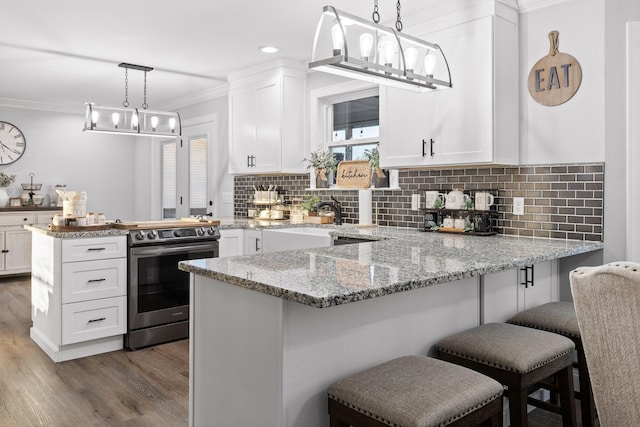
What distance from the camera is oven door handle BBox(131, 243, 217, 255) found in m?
3.78

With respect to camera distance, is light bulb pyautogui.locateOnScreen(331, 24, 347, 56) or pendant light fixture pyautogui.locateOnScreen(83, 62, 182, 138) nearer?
light bulb pyautogui.locateOnScreen(331, 24, 347, 56)

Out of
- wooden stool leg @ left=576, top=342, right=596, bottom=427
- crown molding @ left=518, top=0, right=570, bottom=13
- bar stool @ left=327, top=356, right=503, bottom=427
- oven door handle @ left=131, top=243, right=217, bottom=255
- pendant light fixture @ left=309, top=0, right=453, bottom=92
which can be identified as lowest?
wooden stool leg @ left=576, top=342, right=596, bottom=427

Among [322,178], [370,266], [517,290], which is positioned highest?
[322,178]

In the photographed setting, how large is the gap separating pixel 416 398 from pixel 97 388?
2.35m

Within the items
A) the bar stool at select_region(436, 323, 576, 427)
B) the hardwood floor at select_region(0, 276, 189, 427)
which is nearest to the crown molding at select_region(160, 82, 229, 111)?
the hardwood floor at select_region(0, 276, 189, 427)

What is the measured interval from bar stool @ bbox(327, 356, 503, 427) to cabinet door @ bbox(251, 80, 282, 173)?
3402mm

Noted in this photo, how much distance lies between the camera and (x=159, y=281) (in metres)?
3.92

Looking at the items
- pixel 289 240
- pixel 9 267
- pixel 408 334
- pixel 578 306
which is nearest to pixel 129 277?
pixel 289 240

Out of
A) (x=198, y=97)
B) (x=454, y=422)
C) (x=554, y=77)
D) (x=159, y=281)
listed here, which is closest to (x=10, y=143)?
(x=198, y=97)

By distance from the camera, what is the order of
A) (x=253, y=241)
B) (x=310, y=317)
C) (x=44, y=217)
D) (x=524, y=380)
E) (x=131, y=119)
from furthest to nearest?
(x=44, y=217)
(x=131, y=119)
(x=253, y=241)
(x=524, y=380)
(x=310, y=317)

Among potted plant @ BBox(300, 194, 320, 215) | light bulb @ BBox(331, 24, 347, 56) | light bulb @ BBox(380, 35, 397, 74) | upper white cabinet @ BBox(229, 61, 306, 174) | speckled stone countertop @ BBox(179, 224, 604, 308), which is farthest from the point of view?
upper white cabinet @ BBox(229, 61, 306, 174)

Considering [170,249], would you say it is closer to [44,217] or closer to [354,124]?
[354,124]

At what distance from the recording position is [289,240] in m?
4.11

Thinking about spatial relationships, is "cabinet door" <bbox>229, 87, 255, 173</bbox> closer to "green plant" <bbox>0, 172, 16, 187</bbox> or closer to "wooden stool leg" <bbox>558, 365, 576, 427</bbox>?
"green plant" <bbox>0, 172, 16, 187</bbox>
